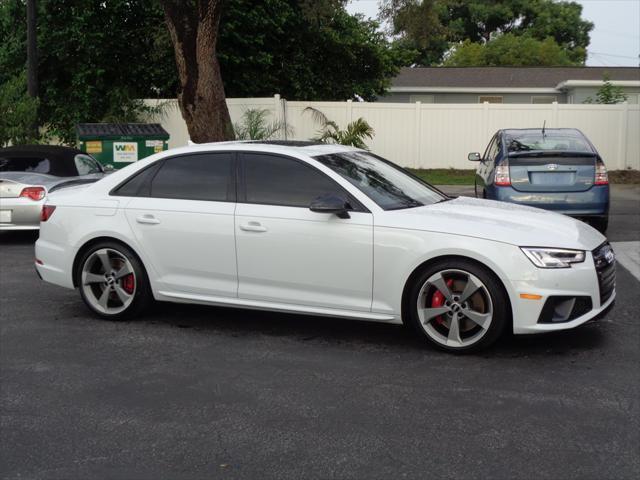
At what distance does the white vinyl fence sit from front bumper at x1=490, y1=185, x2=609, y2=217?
43.4 feet

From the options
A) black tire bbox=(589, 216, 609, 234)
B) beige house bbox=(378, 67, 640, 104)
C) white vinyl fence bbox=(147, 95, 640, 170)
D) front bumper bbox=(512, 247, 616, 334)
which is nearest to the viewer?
front bumper bbox=(512, 247, 616, 334)

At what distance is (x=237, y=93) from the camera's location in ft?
84.2

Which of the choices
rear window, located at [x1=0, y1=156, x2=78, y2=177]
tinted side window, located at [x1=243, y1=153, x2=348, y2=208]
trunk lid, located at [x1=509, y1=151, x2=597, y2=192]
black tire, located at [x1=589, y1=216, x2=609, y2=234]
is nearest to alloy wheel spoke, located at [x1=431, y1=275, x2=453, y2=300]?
tinted side window, located at [x1=243, y1=153, x2=348, y2=208]

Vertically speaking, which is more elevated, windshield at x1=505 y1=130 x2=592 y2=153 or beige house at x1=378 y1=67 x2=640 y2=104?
beige house at x1=378 y1=67 x2=640 y2=104

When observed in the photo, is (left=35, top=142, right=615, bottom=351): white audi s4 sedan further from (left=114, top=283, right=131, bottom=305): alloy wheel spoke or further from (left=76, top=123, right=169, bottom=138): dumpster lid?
(left=76, top=123, right=169, bottom=138): dumpster lid

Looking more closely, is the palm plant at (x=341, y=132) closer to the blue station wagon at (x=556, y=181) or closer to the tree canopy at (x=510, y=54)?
the blue station wagon at (x=556, y=181)

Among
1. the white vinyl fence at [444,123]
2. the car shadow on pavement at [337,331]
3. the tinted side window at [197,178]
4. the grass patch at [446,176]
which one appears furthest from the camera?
the white vinyl fence at [444,123]

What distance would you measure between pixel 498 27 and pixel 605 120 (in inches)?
1704

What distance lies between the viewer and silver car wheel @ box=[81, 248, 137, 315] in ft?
22.3

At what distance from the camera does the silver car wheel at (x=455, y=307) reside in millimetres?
5613

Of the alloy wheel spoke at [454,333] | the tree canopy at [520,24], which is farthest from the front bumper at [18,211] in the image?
the tree canopy at [520,24]

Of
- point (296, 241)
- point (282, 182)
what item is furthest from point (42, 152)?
point (296, 241)

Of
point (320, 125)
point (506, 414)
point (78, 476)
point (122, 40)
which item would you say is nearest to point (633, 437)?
point (506, 414)

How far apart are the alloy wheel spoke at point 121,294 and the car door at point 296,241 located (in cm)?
109
